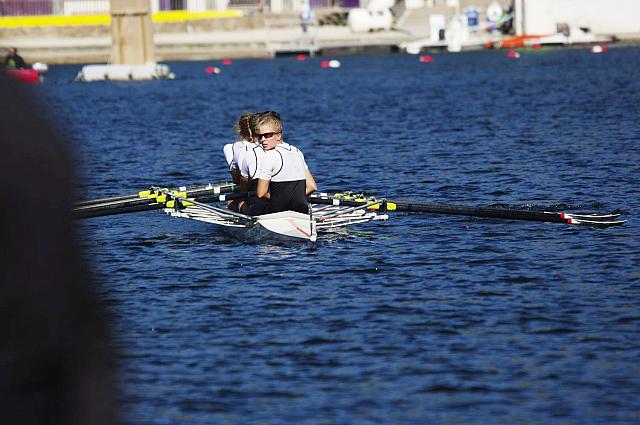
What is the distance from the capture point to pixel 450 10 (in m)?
137

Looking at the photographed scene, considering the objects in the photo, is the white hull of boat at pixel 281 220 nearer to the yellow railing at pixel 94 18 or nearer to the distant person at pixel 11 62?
the distant person at pixel 11 62

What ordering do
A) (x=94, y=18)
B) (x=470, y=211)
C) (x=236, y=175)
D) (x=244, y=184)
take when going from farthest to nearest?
(x=94, y=18) < (x=470, y=211) < (x=236, y=175) < (x=244, y=184)

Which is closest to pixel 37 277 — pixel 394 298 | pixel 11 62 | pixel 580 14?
pixel 11 62

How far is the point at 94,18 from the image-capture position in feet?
426

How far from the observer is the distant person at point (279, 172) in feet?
60.1

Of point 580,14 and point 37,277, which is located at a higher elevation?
point 580,14

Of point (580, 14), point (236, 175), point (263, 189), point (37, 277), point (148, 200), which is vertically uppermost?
point (580, 14)

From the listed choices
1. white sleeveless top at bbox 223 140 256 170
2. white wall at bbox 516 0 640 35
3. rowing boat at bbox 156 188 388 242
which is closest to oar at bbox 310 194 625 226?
rowing boat at bbox 156 188 388 242

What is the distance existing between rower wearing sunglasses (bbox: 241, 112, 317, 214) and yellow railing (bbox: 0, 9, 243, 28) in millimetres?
112223

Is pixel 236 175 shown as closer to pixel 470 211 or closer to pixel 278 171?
pixel 278 171

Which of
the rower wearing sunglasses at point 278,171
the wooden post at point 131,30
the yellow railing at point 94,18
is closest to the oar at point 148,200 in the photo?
the rower wearing sunglasses at point 278,171

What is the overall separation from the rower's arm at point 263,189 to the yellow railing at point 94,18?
112m

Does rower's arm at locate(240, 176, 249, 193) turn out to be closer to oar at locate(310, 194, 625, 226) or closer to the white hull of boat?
the white hull of boat

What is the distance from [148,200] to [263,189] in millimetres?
2788
